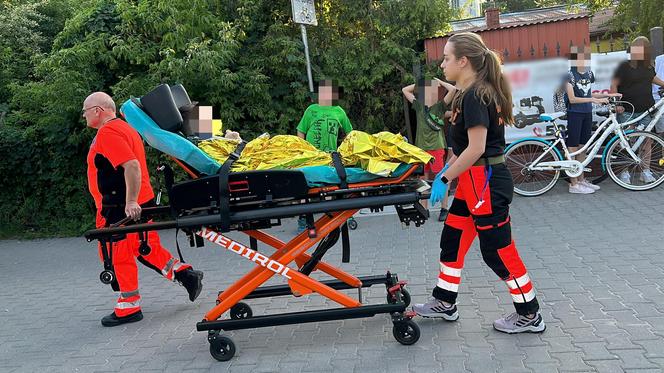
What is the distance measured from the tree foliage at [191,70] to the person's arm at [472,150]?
4.98m

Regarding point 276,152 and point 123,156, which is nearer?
point 276,152

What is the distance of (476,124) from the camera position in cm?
380

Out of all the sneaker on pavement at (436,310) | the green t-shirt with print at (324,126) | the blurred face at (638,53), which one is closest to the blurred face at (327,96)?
the green t-shirt with print at (324,126)

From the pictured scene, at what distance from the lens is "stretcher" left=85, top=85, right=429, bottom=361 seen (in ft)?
12.7

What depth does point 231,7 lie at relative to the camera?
9320mm

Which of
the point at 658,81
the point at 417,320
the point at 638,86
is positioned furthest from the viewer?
the point at 638,86

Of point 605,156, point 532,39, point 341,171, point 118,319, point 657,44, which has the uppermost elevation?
point 532,39

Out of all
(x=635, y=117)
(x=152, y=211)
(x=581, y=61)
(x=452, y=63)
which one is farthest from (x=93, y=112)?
(x=635, y=117)

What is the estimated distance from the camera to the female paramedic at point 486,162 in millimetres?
3854

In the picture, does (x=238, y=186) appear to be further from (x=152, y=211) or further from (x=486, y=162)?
(x=486, y=162)

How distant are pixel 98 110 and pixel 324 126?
8.38ft

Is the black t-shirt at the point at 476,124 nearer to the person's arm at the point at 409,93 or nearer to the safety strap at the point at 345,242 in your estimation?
the safety strap at the point at 345,242

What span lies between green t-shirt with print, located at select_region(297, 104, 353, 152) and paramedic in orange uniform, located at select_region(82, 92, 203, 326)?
220 centimetres

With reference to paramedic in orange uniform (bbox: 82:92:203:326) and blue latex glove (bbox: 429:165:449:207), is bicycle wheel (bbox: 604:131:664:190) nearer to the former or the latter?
blue latex glove (bbox: 429:165:449:207)
